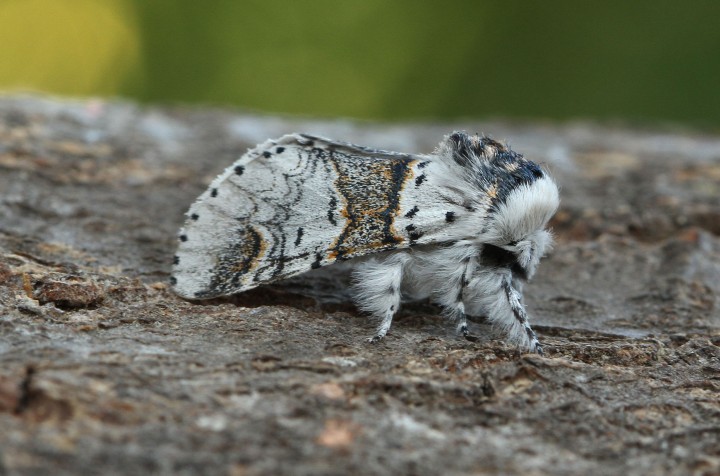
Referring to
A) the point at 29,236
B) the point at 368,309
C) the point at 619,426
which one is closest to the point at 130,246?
the point at 29,236

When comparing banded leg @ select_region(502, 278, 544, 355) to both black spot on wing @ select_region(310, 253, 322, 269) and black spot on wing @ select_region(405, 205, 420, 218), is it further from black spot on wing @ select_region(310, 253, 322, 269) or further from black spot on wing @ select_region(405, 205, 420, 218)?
black spot on wing @ select_region(310, 253, 322, 269)

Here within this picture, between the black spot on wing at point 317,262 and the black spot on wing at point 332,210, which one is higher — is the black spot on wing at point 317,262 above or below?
below

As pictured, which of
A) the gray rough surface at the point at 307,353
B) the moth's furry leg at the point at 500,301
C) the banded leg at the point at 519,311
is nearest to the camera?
the gray rough surface at the point at 307,353

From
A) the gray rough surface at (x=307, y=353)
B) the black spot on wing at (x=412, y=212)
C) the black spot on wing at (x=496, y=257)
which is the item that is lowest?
the gray rough surface at (x=307, y=353)

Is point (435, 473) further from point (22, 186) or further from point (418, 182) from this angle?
point (22, 186)

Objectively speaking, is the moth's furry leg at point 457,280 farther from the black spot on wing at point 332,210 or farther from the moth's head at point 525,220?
the black spot on wing at point 332,210

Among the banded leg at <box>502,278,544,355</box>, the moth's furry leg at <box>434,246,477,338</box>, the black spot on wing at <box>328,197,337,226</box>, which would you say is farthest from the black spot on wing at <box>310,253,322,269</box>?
the banded leg at <box>502,278,544,355</box>

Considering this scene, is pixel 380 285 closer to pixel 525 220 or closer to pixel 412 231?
pixel 412 231

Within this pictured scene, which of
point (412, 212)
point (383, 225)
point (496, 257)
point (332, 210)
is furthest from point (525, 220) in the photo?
point (332, 210)

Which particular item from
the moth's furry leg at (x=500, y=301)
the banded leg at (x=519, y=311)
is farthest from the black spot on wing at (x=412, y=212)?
the banded leg at (x=519, y=311)
